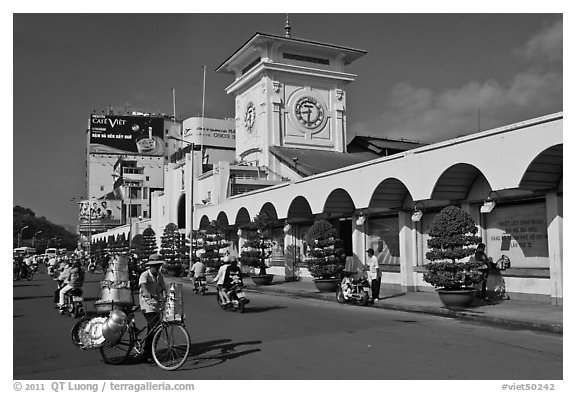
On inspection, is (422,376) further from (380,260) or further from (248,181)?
(248,181)

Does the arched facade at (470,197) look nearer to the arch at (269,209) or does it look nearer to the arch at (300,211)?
the arch at (300,211)

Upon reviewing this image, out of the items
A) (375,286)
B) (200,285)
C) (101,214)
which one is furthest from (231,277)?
(101,214)

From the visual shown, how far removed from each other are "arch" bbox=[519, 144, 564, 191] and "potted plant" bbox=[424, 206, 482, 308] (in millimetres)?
1936

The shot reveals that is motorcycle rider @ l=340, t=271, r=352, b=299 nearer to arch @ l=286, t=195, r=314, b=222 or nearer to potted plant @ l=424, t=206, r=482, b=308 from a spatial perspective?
potted plant @ l=424, t=206, r=482, b=308

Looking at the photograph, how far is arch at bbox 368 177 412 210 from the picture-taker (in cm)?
2172

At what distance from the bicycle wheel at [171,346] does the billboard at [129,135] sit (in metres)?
110

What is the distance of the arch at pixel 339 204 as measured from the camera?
1003 inches

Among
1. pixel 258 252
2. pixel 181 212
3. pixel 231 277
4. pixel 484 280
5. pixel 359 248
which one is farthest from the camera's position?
pixel 181 212

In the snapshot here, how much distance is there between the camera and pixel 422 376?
306 inches

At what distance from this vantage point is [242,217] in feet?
117

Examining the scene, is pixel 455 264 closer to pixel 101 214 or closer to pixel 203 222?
pixel 203 222

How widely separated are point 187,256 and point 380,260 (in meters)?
20.1

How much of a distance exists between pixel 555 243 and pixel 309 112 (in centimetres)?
3808

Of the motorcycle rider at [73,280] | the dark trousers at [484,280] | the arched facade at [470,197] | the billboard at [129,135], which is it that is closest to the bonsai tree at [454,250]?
the dark trousers at [484,280]
